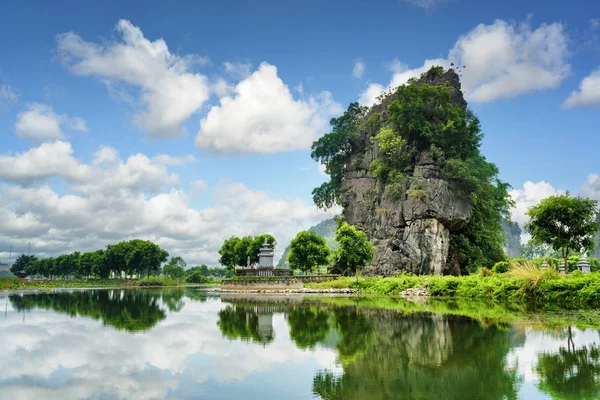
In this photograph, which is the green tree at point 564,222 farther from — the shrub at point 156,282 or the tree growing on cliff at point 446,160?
the shrub at point 156,282

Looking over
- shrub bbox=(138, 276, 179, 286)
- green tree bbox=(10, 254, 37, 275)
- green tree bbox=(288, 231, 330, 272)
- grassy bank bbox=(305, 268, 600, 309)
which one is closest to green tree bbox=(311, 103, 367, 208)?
green tree bbox=(288, 231, 330, 272)

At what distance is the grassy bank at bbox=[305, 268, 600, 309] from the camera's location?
23422mm

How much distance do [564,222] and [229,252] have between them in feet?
159

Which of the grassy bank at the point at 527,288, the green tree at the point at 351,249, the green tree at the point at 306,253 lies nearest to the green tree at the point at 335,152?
the green tree at the point at 306,253

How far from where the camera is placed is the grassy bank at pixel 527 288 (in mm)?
23422

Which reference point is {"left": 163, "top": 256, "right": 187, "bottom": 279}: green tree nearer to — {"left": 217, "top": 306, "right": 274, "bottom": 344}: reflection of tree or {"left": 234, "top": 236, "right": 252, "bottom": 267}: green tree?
{"left": 234, "top": 236, "right": 252, "bottom": 267}: green tree

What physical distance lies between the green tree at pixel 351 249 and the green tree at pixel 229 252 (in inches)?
1152

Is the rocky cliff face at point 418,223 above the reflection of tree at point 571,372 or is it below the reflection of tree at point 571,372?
above

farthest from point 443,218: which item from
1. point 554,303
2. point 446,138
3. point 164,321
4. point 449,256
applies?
point 164,321

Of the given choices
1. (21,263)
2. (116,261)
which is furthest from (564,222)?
(21,263)

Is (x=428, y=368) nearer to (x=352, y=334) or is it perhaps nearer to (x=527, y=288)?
(x=352, y=334)

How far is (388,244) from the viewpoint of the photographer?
172ft

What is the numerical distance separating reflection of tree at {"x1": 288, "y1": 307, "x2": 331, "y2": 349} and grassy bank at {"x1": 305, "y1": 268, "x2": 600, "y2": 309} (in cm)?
1158

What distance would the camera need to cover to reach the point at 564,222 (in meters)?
34.1
